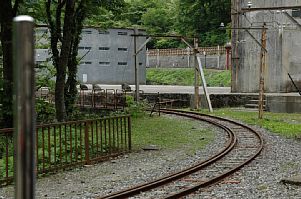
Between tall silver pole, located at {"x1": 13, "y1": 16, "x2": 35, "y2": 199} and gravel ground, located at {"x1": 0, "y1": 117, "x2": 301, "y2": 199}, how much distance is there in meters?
6.92

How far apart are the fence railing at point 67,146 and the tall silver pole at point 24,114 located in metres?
8.29

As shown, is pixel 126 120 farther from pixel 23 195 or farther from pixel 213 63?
pixel 213 63

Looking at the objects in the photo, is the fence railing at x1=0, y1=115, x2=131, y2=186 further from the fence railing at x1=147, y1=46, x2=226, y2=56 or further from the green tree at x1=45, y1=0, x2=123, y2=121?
the fence railing at x1=147, y1=46, x2=226, y2=56

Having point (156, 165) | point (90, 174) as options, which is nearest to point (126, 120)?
point (156, 165)

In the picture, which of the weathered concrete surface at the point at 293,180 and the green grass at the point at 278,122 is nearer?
the weathered concrete surface at the point at 293,180

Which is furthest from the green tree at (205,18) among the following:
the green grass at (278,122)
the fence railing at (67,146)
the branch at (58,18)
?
the fence railing at (67,146)

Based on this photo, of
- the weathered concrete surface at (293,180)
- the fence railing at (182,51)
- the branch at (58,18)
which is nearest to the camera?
the weathered concrete surface at (293,180)

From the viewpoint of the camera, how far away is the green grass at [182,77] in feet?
149

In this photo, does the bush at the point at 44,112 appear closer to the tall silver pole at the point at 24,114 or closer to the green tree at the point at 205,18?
the tall silver pole at the point at 24,114

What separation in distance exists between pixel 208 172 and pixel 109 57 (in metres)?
22.8

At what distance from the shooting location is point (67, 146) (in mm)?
12516

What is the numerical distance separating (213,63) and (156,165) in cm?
3944

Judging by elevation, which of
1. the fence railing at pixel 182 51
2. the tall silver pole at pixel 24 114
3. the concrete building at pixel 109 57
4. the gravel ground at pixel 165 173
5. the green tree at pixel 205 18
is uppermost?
the green tree at pixel 205 18

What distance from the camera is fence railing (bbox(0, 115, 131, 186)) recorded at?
34.9ft
